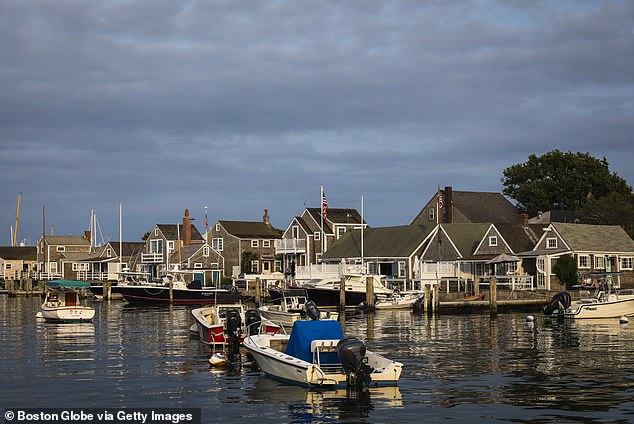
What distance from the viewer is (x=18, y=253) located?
489ft

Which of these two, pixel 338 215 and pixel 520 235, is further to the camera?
pixel 338 215

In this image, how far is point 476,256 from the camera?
273ft

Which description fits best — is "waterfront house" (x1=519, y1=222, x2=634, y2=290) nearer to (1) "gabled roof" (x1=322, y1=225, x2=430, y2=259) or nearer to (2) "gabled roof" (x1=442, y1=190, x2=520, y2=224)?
(1) "gabled roof" (x1=322, y1=225, x2=430, y2=259)

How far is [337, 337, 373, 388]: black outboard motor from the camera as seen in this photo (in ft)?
84.4

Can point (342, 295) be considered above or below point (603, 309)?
above

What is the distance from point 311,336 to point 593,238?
5738 centimetres

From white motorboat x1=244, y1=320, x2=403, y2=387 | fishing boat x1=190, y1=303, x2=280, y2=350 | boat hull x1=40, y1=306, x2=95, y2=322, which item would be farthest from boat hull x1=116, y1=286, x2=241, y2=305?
white motorboat x1=244, y1=320, x2=403, y2=387

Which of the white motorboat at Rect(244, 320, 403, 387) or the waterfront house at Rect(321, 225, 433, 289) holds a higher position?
the waterfront house at Rect(321, 225, 433, 289)

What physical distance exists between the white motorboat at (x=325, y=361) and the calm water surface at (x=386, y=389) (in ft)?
1.40

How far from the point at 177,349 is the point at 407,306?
31.7 m

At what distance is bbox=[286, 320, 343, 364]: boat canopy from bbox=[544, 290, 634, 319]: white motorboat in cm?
3239

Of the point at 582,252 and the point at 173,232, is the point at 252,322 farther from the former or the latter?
the point at 173,232

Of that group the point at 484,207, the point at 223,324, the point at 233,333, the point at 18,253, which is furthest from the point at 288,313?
the point at 18,253

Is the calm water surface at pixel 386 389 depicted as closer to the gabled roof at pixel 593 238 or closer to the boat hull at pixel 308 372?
the boat hull at pixel 308 372
